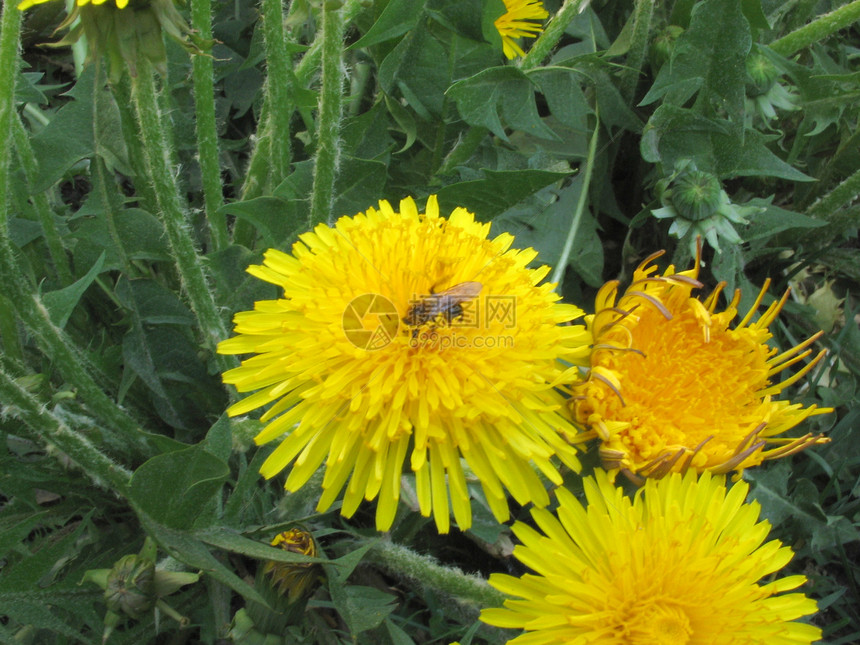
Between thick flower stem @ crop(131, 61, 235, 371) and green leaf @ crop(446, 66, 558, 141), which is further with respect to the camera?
green leaf @ crop(446, 66, 558, 141)

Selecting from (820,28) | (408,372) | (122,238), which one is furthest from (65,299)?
(820,28)

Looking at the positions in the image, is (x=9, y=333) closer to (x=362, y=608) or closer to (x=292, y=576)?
(x=292, y=576)

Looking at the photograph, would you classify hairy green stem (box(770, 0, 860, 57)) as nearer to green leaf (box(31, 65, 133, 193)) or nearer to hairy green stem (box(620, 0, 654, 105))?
hairy green stem (box(620, 0, 654, 105))

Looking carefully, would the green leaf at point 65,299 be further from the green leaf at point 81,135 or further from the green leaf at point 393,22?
the green leaf at point 393,22

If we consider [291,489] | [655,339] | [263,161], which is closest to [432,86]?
[263,161]

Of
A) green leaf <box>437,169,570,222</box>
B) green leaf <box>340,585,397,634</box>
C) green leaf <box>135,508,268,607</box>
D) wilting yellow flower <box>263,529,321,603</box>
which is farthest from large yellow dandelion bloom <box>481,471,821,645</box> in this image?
green leaf <box>437,169,570,222</box>

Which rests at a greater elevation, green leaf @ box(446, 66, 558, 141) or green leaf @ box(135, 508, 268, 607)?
green leaf @ box(446, 66, 558, 141)

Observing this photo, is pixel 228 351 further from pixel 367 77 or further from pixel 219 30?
pixel 219 30

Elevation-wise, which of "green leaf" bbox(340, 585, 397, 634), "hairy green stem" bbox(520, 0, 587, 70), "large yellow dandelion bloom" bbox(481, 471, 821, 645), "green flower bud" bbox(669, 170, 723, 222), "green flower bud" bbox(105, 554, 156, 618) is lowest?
"green leaf" bbox(340, 585, 397, 634)
